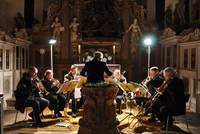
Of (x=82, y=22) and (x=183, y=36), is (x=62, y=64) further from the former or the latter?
(x=183, y=36)

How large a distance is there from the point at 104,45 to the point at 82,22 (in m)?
1.22

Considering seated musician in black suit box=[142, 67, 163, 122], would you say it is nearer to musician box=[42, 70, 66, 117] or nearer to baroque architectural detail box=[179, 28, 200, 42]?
baroque architectural detail box=[179, 28, 200, 42]

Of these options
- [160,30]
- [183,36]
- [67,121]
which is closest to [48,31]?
[160,30]

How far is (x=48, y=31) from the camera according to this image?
14.0 meters

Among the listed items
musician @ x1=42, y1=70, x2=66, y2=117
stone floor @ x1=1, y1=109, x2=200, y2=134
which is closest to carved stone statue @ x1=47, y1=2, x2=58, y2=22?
musician @ x1=42, y1=70, x2=66, y2=117

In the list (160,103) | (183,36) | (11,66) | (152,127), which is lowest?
(152,127)

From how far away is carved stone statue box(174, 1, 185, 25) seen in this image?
484 inches

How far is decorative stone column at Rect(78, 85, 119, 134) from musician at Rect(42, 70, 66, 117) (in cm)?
200

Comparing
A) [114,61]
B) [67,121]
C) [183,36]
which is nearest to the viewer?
[67,121]

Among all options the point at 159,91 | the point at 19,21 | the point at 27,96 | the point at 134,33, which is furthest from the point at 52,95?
the point at 134,33

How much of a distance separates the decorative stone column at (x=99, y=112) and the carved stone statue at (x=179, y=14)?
6.56 metres

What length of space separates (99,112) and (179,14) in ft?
22.9

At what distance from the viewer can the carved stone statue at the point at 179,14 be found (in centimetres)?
1228

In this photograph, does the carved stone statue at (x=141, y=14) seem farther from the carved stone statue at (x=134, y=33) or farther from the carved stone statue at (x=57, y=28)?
the carved stone statue at (x=57, y=28)
